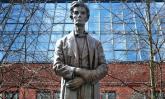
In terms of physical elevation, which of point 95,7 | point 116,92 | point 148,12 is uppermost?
point 95,7

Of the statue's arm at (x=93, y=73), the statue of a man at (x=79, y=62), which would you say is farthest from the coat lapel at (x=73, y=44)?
the statue's arm at (x=93, y=73)

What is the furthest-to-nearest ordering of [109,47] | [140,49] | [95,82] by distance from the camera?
1. [109,47]
2. [140,49]
3. [95,82]

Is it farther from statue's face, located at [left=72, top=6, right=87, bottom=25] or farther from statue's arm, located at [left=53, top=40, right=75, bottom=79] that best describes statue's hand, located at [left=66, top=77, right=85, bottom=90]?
statue's face, located at [left=72, top=6, right=87, bottom=25]

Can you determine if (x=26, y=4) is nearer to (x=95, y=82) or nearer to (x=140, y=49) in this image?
(x=140, y=49)

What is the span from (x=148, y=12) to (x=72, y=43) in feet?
36.4

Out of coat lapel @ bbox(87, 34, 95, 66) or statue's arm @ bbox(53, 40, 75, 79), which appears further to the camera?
coat lapel @ bbox(87, 34, 95, 66)

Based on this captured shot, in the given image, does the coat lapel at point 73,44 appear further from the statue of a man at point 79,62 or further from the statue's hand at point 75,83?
the statue's hand at point 75,83

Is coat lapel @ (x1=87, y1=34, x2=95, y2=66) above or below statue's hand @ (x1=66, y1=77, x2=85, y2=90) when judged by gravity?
above

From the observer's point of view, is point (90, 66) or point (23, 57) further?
point (23, 57)

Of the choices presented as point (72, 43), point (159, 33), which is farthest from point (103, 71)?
point (159, 33)

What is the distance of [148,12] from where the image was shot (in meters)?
18.6

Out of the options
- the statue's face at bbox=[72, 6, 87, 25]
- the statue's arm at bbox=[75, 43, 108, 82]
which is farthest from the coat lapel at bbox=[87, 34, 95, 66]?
the statue's face at bbox=[72, 6, 87, 25]

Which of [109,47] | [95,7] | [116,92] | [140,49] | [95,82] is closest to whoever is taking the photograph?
[95,82]

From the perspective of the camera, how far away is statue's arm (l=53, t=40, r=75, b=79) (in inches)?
301
